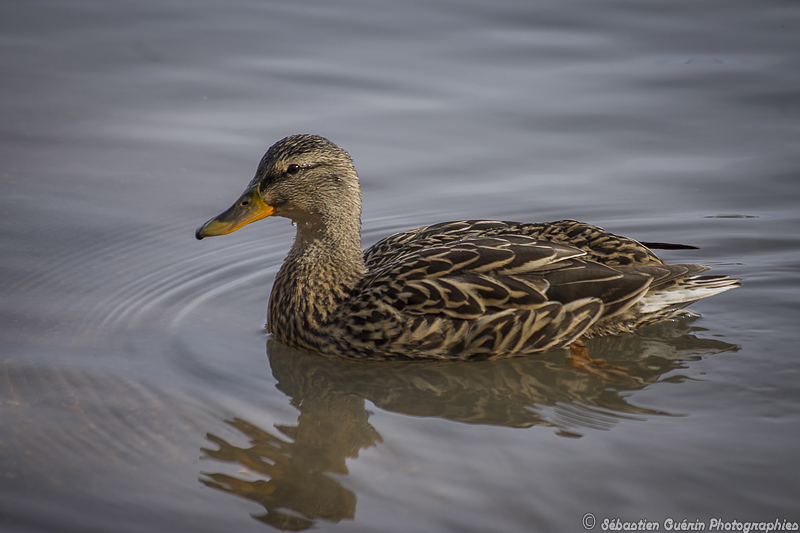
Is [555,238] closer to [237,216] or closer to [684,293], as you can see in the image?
[684,293]

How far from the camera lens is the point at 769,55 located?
11070 mm

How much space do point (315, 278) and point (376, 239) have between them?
186 centimetres

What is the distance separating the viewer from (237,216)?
6.13 metres

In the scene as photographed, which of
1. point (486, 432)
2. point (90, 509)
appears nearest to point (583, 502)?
point (486, 432)

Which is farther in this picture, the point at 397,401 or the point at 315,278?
the point at 315,278

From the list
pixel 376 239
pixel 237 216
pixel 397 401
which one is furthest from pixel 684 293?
pixel 237 216

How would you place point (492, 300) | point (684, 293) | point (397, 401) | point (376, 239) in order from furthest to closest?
point (376, 239) → point (684, 293) → point (492, 300) → point (397, 401)

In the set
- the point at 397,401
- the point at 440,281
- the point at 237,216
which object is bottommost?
the point at 397,401

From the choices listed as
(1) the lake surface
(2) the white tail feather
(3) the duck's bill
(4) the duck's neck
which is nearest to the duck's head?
(3) the duck's bill

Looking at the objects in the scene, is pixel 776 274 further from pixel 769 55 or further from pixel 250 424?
pixel 769 55

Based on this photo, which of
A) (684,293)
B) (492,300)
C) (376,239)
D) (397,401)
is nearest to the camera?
(397,401)

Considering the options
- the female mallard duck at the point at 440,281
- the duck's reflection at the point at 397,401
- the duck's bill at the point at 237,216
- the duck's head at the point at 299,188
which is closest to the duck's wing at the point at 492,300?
the female mallard duck at the point at 440,281

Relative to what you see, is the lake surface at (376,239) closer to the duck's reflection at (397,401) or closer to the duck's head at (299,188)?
the duck's reflection at (397,401)

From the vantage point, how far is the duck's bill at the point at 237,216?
6.12 m
